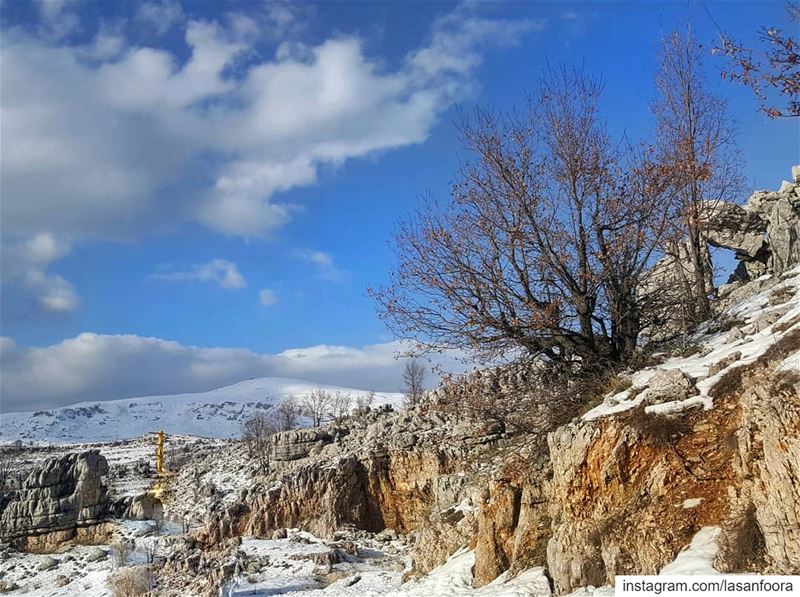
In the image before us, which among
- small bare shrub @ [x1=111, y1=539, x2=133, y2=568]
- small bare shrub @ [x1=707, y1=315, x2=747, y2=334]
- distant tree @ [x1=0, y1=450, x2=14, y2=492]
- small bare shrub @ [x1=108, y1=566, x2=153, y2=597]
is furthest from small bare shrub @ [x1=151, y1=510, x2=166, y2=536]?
small bare shrub @ [x1=707, y1=315, x2=747, y2=334]

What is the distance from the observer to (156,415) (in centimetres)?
14550

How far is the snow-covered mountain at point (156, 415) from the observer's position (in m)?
123

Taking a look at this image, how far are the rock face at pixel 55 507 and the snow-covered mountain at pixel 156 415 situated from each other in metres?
71.5

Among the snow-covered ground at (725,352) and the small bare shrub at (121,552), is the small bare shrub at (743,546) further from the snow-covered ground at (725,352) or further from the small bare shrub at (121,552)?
the small bare shrub at (121,552)

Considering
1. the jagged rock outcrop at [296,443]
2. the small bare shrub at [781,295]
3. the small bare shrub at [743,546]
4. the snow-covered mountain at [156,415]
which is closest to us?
the small bare shrub at [743,546]

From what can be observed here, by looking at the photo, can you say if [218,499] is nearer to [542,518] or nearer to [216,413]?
[542,518]

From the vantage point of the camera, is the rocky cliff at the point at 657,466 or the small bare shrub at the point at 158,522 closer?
the rocky cliff at the point at 657,466

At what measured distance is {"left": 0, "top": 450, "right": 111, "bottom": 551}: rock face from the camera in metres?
37.3

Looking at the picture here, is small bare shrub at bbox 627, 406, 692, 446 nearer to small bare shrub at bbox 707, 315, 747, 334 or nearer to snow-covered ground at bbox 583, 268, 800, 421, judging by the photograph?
snow-covered ground at bbox 583, 268, 800, 421

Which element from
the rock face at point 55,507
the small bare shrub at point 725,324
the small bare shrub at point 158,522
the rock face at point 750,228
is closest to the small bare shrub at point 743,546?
the small bare shrub at point 725,324

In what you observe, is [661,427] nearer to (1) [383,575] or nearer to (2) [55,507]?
(1) [383,575]

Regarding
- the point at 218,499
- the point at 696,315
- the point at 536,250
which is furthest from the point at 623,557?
the point at 218,499

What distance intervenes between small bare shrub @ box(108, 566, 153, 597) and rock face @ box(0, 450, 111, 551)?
775 inches

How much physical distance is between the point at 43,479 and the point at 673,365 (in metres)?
40.8
